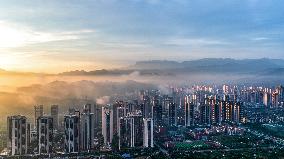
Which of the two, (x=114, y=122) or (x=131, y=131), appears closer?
(x=131, y=131)

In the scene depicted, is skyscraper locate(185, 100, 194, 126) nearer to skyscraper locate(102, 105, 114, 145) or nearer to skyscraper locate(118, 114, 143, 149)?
skyscraper locate(102, 105, 114, 145)

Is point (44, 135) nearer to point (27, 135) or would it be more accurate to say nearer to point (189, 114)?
point (27, 135)

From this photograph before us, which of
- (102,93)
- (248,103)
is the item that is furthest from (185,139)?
(248,103)

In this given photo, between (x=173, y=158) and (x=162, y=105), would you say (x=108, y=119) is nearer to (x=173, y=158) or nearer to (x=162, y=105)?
(x=173, y=158)

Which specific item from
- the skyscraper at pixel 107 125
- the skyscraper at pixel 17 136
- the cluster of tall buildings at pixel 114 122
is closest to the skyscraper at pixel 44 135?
the cluster of tall buildings at pixel 114 122

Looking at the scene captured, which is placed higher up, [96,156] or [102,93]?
[102,93]

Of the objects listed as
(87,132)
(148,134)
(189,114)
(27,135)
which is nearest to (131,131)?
(148,134)

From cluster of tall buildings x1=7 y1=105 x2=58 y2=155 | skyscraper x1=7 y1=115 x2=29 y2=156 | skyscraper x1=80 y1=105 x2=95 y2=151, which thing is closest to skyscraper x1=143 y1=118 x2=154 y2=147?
skyscraper x1=80 y1=105 x2=95 y2=151
